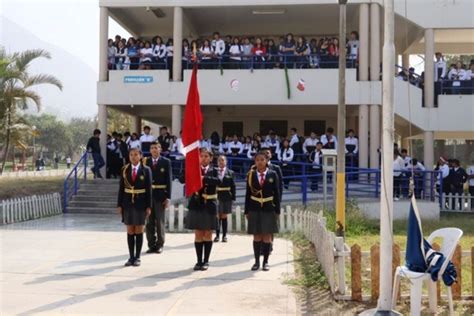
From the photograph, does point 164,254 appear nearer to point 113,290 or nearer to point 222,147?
point 113,290

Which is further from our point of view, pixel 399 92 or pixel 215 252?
pixel 399 92

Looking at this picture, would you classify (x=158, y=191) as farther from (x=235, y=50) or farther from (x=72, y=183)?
(x=235, y=50)

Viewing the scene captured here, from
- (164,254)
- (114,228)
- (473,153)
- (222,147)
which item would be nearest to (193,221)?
(164,254)

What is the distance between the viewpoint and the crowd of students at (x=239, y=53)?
17625 millimetres

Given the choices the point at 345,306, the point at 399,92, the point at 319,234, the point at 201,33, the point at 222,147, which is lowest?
the point at 345,306

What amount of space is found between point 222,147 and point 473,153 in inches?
1093

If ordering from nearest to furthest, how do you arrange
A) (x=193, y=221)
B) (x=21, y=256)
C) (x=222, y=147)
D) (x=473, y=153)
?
1. (x=193, y=221)
2. (x=21, y=256)
3. (x=222, y=147)
4. (x=473, y=153)

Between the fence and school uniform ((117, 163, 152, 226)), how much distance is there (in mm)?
6503

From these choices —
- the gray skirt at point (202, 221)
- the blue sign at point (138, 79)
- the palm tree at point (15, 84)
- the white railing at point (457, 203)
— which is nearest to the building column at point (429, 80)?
the white railing at point (457, 203)

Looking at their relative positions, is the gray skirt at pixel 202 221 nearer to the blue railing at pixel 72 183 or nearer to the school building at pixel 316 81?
the blue railing at pixel 72 183

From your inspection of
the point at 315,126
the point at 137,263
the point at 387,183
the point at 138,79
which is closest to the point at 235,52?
the point at 138,79

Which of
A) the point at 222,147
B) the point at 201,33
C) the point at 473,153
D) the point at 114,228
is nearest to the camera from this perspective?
the point at 114,228

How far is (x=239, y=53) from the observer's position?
58.4 feet

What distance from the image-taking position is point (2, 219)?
1309 centimetres
